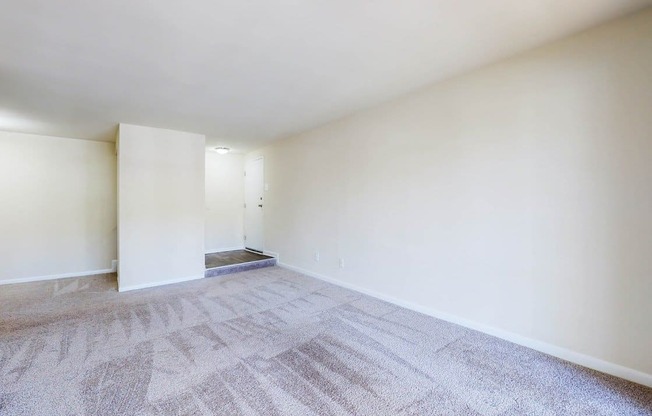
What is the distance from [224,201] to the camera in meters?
6.51

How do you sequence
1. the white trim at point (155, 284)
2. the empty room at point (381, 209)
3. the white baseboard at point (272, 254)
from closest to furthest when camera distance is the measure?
1. the empty room at point (381, 209)
2. the white trim at point (155, 284)
3. the white baseboard at point (272, 254)

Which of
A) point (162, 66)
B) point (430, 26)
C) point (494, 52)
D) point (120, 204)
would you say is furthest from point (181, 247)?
point (494, 52)

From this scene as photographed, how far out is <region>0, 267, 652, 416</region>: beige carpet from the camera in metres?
1.71

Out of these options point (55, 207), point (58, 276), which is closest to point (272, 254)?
point (58, 276)

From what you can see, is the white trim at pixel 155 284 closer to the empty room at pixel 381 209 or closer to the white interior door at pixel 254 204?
the empty room at pixel 381 209

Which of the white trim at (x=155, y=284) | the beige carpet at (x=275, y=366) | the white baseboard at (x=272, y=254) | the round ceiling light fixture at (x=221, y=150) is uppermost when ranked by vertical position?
the round ceiling light fixture at (x=221, y=150)

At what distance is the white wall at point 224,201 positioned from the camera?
6.31 m

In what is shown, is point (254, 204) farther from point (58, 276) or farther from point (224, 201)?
point (58, 276)

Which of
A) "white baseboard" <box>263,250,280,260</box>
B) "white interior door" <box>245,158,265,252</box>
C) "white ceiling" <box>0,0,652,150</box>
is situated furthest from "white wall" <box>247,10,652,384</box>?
"white interior door" <box>245,158,265,252</box>

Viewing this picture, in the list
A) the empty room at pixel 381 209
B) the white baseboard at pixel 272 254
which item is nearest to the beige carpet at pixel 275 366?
the empty room at pixel 381 209

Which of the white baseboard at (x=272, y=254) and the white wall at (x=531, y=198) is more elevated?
the white wall at (x=531, y=198)

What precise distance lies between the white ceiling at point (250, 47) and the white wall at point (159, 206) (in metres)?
0.85

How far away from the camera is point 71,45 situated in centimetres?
211

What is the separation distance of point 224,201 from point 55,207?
2811 millimetres
